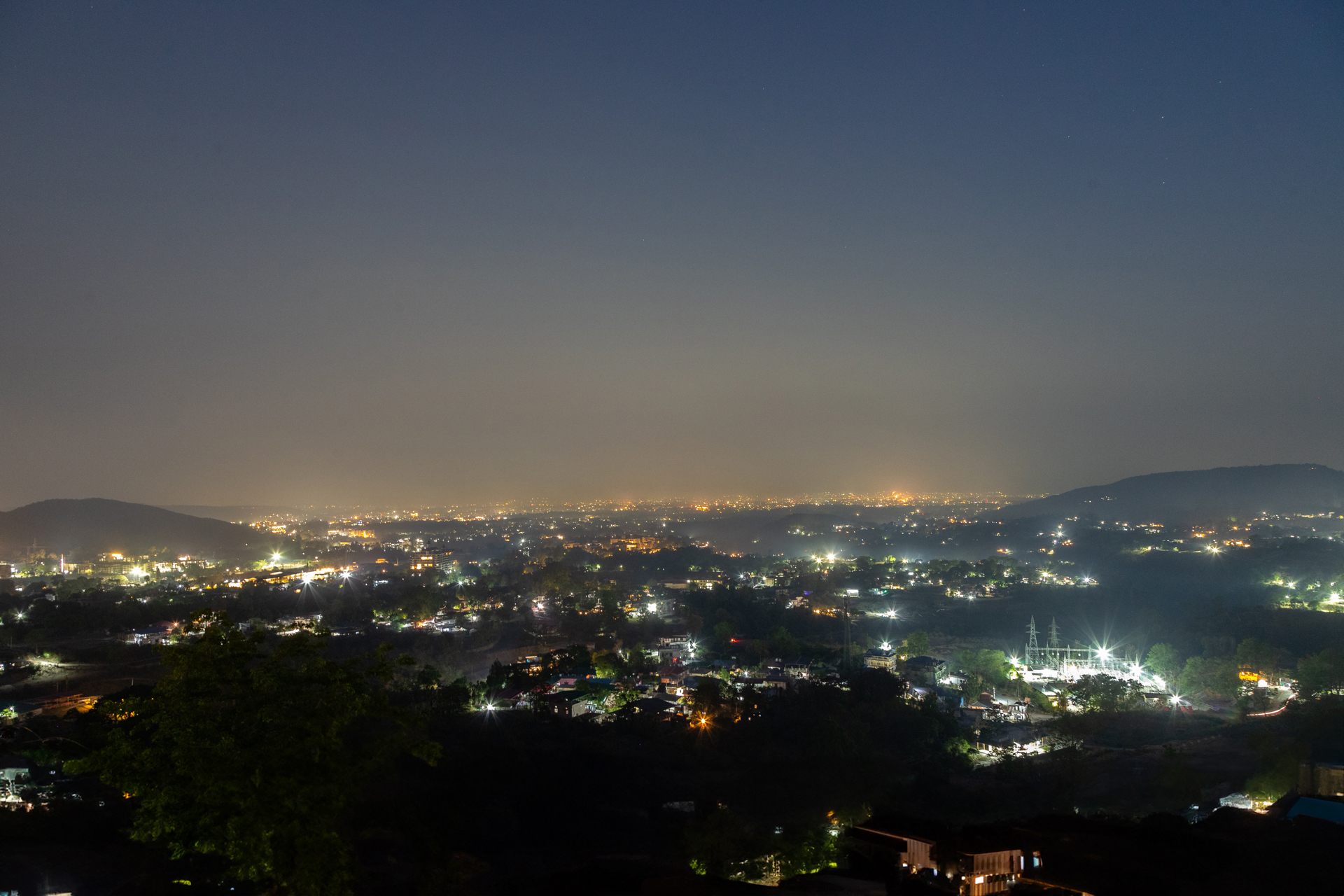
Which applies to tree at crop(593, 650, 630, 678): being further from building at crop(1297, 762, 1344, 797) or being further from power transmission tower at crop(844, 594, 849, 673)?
building at crop(1297, 762, 1344, 797)

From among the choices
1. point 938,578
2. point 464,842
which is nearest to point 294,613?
point 464,842

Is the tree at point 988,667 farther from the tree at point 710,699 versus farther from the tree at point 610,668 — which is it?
the tree at point 610,668

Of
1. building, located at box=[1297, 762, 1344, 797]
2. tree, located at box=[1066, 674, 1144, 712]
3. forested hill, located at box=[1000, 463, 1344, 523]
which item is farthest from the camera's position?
forested hill, located at box=[1000, 463, 1344, 523]

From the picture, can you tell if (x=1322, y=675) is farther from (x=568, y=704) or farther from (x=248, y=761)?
(x=248, y=761)

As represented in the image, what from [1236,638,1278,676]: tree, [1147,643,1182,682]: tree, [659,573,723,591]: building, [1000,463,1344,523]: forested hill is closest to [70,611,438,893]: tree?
[1236,638,1278,676]: tree

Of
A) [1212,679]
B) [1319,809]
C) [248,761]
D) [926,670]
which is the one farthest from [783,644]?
[248,761]

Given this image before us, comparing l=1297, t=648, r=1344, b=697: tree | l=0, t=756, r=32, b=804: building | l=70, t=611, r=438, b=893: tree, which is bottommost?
l=1297, t=648, r=1344, b=697: tree

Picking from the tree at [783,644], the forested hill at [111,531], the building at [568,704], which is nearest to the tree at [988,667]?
the tree at [783,644]
